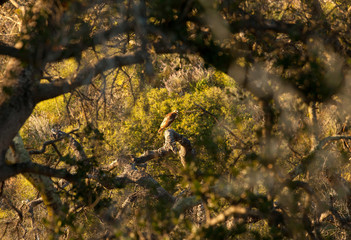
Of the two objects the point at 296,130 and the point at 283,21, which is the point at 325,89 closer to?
the point at 296,130

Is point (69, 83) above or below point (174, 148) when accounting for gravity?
below

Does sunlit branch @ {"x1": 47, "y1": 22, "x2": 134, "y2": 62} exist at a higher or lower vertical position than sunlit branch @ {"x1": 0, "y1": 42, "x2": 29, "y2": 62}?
higher

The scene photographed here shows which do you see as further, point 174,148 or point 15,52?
point 174,148

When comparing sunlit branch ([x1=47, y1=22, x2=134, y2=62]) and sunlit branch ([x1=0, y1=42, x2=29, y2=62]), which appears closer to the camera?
sunlit branch ([x1=0, y1=42, x2=29, y2=62])

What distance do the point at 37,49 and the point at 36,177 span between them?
158 centimetres

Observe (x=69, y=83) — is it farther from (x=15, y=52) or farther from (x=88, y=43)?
(x=88, y=43)

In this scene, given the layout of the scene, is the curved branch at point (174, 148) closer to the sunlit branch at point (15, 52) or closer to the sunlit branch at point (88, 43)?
the sunlit branch at point (88, 43)

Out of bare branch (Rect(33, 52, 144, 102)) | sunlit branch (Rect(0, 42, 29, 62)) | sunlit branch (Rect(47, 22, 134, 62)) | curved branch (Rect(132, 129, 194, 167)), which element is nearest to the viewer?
sunlit branch (Rect(0, 42, 29, 62))

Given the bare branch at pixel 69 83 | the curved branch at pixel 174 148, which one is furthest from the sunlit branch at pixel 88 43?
the curved branch at pixel 174 148

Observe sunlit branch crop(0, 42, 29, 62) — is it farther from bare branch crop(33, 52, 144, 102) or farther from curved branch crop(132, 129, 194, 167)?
curved branch crop(132, 129, 194, 167)

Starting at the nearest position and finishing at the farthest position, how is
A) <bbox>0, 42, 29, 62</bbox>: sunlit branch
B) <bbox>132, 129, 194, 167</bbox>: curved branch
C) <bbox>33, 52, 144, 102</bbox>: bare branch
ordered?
<bbox>0, 42, 29, 62</bbox>: sunlit branch → <bbox>33, 52, 144, 102</bbox>: bare branch → <bbox>132, 129, 194, 167</bbox>: curved branch

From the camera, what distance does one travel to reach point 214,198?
156 inches

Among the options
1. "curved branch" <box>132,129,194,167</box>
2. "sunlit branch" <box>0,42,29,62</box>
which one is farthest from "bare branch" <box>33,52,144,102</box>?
"curved branch" <box>132,129,194,167</box>

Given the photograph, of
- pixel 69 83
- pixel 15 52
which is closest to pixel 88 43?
pixel 69 83
